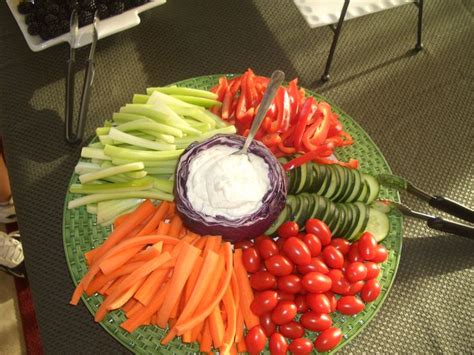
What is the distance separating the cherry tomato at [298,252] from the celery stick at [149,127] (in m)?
0.49

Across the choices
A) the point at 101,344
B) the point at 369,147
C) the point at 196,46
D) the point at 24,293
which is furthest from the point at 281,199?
the point at 24,293

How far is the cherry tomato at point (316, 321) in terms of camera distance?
4.44 ft

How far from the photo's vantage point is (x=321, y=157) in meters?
1.58

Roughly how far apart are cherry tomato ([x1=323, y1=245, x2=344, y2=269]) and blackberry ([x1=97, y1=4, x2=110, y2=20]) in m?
1.23

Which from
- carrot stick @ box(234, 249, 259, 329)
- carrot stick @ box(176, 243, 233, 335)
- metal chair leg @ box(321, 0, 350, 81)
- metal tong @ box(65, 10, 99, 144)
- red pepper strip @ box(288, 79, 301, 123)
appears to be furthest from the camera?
metal chair leg @ box(321, 0, 350, 81)

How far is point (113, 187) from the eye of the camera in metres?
1.53

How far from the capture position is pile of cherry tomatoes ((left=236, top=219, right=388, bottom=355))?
53.4 inches

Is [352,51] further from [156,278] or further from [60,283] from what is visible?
[60,283]

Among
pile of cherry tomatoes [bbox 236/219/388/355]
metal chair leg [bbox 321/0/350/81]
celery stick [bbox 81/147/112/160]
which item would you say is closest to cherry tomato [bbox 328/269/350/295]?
pile of cherry tomatoes [bbox 236/219/388/355]

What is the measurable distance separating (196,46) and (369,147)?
2.78 feet

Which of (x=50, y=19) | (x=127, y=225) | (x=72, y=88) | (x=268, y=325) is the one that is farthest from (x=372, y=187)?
Result: (x=50, y=19)

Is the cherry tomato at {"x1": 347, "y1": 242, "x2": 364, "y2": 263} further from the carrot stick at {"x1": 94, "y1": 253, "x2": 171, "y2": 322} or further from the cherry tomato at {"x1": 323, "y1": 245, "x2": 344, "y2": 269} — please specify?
the carrot stick at {"x1": 94, "y1": 253, "x2": 171, "y2": 322}

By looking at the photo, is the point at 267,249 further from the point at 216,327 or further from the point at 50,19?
the point at 50,19

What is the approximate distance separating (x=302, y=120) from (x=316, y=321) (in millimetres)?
604
